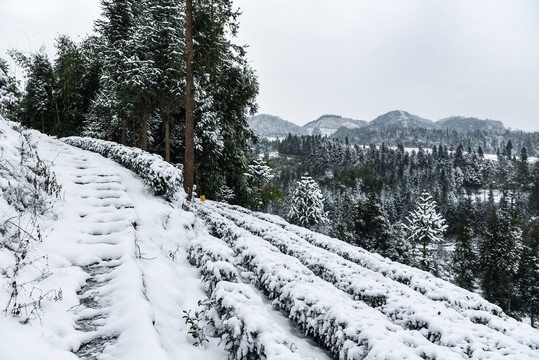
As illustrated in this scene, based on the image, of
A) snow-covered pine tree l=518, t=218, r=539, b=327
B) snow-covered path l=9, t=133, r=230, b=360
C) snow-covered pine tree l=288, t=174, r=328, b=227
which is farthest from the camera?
snow-covered pine tree l=288, t=174, r=328, b=227

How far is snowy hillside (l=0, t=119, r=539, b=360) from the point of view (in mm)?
2926

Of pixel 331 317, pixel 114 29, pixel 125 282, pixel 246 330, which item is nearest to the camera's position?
pixel 246 330

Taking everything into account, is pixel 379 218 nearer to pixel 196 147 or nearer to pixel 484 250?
pixel 484 250

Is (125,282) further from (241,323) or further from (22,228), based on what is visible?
(22,228)

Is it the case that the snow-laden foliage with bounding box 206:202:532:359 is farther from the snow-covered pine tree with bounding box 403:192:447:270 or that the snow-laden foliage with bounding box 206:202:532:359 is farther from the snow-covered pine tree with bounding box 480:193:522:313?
the snow-covered pine tree with bounding box 480:193:522:313

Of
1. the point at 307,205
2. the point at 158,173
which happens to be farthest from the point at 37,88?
the point at 158,173

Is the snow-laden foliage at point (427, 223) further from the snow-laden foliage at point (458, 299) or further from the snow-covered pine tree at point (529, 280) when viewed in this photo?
the snow-laden foliage at point (458, 299)

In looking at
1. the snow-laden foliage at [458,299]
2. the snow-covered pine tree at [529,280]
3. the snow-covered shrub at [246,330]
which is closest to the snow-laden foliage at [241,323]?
the snow-covered shrub at [246,330]

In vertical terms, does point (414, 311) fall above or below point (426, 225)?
above

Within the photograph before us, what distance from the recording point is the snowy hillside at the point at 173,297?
2.93 metres

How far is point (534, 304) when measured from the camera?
38.8m

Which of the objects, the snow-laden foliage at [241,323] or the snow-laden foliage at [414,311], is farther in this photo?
the snow-laden foliage at [414,311]

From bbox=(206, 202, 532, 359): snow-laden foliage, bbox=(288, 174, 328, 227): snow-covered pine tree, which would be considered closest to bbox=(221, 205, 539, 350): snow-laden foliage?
bbox=(206, 202, 532, 359): snow-laden foliage

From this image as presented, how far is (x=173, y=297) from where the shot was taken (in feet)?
14.6
